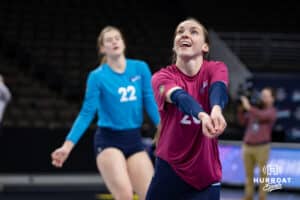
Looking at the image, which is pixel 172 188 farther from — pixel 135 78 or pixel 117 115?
pixel 135 78

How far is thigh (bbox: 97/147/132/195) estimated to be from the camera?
459 cm

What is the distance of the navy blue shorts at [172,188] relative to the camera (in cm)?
325

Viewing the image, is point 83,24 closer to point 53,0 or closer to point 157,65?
point 53,0

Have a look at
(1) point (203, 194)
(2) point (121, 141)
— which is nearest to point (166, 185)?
(1) point (203, 194)

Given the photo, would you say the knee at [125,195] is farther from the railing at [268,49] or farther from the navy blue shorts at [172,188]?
the railing at [268,49]

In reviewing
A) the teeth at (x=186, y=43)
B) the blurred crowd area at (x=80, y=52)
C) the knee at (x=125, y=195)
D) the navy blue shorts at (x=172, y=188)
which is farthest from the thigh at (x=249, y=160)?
the teeth at (x=186, y=43)

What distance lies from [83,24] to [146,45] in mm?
1839

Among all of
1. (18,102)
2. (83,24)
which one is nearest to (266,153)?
(18,102)

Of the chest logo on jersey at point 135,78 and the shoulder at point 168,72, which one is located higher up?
the shoulder at point 168,72

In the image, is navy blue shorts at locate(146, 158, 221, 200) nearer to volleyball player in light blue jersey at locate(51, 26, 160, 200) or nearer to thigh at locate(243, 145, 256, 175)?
volleyball player in light blue jersey at locate(51, 26, 160, 200)

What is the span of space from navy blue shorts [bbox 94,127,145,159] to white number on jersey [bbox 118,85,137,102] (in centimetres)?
24

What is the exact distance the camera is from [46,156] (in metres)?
11.9

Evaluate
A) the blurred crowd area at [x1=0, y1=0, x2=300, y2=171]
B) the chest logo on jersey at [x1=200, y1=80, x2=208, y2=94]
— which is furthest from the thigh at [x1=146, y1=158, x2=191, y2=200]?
the blurred crowd area at [x1=0, y1=0, x2=300, y2=171]

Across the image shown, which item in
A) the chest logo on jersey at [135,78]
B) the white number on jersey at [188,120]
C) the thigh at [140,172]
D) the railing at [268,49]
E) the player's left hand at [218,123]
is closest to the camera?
the player's left hand at [218,123]
